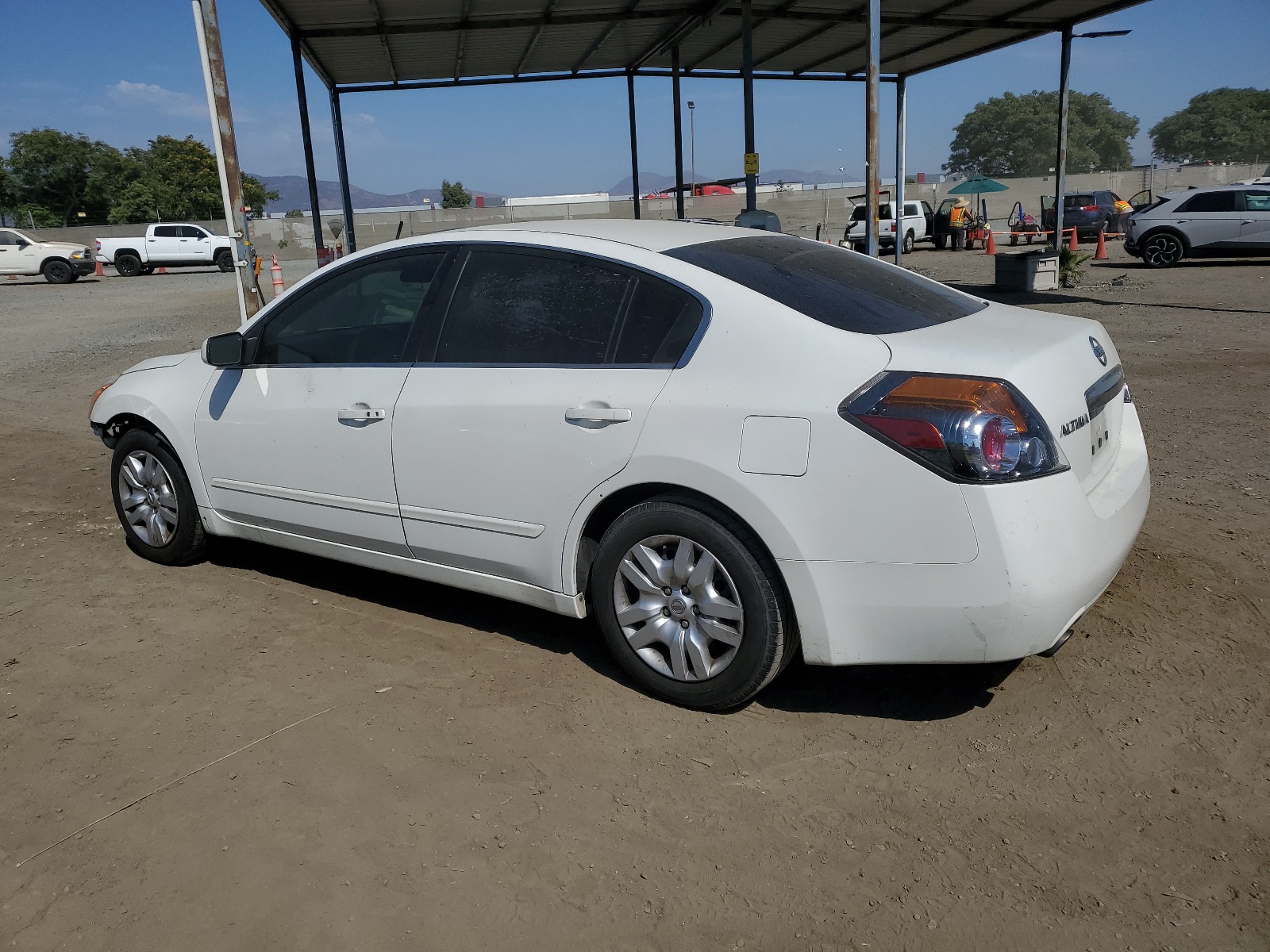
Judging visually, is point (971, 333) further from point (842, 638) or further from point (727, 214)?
point (727, 214)

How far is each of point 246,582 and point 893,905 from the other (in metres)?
3.44

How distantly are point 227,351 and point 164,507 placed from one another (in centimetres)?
103

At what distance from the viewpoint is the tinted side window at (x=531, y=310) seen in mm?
3428

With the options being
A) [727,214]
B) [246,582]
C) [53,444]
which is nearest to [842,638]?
[246,582]

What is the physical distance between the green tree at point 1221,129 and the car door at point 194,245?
109417 mm

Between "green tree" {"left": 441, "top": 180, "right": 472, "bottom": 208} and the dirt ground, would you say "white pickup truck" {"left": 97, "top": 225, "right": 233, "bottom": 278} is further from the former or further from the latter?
"green tree" {"left": 441, "top": 180, "right": 472, "bottom": 208}

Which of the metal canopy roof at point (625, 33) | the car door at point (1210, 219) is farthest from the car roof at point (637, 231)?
the car door at point (1210, 219)

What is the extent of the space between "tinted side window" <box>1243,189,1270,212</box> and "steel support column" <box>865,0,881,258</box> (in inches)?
510

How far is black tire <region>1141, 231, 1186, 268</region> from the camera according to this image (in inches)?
804

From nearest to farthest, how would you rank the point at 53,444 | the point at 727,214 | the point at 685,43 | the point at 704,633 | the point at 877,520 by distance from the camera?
1. the point at 877,520
2. the point at 704,633
3. the point at 53,444
4. the point at 685,43
5. the point at 727,214

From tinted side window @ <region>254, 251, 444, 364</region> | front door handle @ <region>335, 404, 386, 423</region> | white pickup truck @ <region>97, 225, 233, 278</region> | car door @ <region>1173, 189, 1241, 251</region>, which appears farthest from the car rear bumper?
white pickup truck @ <region>97, 225, 233, 278</region>

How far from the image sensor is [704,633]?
3.19m

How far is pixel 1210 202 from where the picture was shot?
20203 mm

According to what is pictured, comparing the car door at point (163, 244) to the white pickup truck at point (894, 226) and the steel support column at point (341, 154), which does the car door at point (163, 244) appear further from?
the white pickup truck at point (894, 226)
